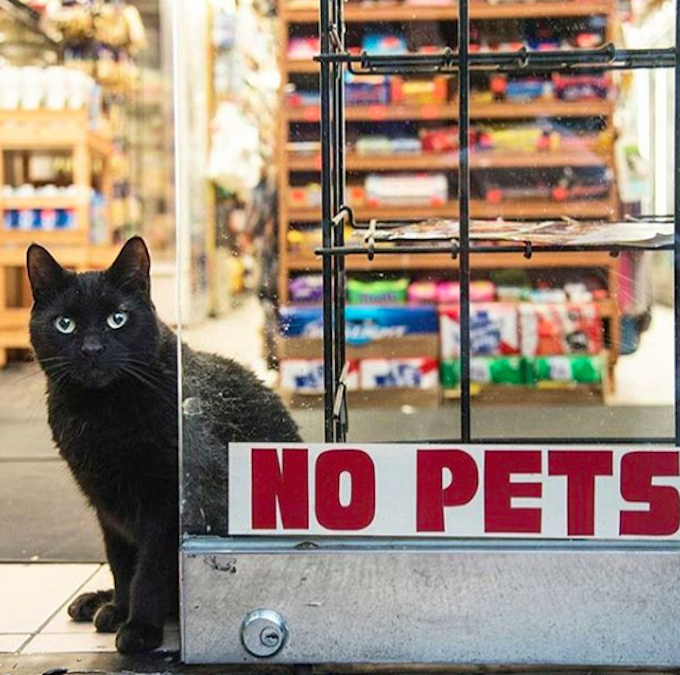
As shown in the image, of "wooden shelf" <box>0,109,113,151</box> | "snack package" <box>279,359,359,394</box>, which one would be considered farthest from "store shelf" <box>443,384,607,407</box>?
"wooden shelf" <box>0,109,113,151</box>

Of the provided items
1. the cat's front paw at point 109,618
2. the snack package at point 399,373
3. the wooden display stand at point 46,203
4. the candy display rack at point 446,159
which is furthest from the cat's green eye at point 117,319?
the wooden display stand at point 46,203

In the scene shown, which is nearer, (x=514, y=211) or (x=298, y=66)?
(x=514, y=211)

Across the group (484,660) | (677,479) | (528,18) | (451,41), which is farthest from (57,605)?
(528,18)

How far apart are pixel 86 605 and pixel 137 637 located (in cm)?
24

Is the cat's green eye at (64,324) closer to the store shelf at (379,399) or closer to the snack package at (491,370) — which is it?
the store shelf at (379,399)

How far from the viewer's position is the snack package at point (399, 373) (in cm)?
318

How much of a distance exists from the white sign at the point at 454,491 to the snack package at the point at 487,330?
2149 millimetres

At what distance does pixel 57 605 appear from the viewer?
6.91 ft

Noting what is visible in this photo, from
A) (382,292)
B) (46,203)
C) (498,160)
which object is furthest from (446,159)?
(46,203)

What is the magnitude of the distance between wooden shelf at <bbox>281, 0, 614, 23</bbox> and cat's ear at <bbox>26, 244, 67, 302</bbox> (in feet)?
2.75

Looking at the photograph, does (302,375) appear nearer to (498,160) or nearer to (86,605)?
(86,605)

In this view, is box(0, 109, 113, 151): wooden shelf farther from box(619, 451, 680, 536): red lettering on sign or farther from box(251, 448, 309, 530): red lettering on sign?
box(619, 451, 680, 536): red lettering on sign

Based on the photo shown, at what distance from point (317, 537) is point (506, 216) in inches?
48.5

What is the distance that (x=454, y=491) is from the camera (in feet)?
5.38
